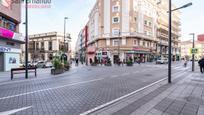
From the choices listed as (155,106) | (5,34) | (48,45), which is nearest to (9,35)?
(5,34)

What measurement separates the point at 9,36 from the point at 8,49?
2.10 meters

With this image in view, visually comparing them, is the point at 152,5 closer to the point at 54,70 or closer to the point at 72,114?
the point at 54,70

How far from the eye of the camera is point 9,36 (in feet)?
69.7

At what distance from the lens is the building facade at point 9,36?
20.7 metres

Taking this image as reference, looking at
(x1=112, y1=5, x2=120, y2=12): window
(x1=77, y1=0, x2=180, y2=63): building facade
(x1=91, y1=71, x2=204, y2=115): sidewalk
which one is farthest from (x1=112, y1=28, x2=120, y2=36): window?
(x1=91, y1=71, x2=204, y2=115): sidewalk

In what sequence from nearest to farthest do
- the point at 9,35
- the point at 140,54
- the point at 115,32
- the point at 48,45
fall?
the point at 9,35, the point at 115,32, the point at 140,54, the point at 48,45

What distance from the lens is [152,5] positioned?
5656 cm

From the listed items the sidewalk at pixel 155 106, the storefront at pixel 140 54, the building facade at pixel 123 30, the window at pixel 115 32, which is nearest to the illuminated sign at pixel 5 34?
the sidewalk at pixel 155 106

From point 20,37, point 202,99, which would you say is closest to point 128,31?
point 20,37

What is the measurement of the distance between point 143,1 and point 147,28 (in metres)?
8.97

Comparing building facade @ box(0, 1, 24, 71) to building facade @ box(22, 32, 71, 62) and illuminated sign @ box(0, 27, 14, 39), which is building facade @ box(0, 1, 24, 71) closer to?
illuminated sign @ box(0, 27, 14, 39)

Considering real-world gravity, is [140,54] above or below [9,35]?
below

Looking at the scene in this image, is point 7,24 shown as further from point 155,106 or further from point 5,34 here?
point 155,106

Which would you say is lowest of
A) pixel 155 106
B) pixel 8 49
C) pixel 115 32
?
pixel 155 106
